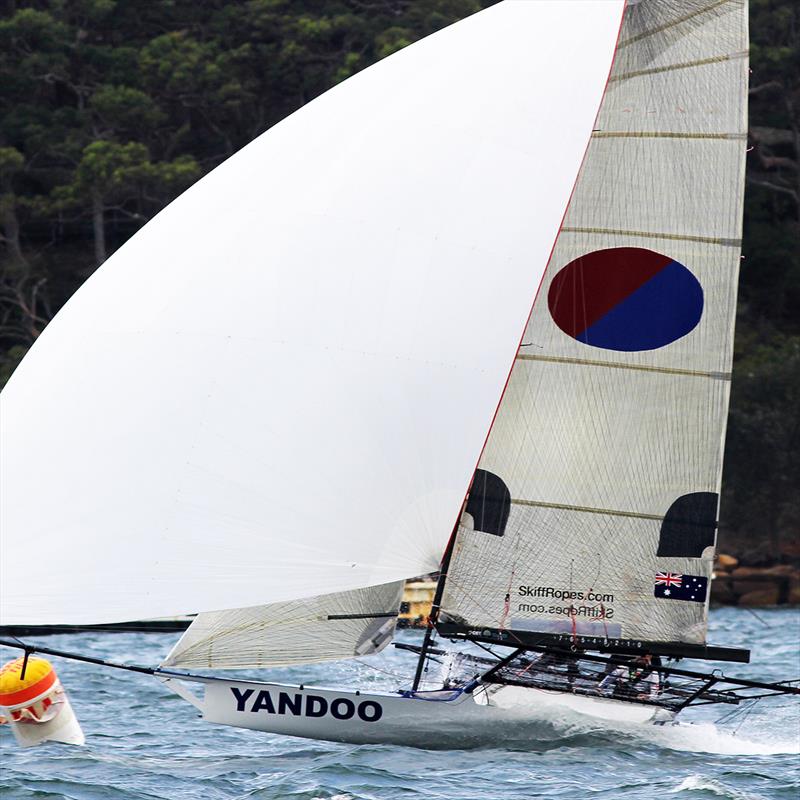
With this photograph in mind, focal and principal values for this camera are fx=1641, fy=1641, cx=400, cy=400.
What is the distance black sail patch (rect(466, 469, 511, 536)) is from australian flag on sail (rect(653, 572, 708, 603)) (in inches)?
46.7

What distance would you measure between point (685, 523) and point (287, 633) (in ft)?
9.54

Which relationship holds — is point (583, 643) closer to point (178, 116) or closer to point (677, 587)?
point (677, 587)

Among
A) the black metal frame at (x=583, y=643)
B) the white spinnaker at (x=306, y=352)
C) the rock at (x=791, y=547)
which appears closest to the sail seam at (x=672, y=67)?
the white spinnaker at (x=306, y=352)

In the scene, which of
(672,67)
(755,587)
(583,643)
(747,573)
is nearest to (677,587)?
(583,643)

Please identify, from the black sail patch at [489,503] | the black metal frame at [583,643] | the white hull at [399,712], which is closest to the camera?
the white hull at [399,712]

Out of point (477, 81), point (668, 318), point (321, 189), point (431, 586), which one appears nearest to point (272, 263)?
point (321, 189)

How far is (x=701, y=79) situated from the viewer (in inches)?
448

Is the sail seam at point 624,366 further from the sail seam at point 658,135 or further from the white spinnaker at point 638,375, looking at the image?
the sail seam at point 658,135

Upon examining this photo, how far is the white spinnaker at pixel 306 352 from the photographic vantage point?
9.45 meters

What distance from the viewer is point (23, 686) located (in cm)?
1103

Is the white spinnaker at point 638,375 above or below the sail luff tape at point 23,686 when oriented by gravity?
above

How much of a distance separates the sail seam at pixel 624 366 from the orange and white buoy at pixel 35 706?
393 centimetres

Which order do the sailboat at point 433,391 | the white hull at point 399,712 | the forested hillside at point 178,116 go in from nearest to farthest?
the sailboat at point 433,391 < the white hull at point 399,712 < the forested hillside at point 178,116

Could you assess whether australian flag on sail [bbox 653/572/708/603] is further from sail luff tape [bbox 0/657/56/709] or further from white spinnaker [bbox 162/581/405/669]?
sail luff tape [bbox 0/657/56/709]
